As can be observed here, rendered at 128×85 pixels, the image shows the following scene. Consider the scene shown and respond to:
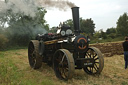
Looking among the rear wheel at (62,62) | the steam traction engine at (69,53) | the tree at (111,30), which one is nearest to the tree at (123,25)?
the tree at (111,30)

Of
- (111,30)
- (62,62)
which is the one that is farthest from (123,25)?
(62,62)

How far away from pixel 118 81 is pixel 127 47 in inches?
90.4

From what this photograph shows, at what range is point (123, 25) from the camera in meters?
42.6

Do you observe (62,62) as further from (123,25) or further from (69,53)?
(123,25)

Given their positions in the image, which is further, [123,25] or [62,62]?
→ [123,25]

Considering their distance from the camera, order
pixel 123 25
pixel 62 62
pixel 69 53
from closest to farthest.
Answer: pixel 69 53, pixel 62 62, pixel 123 25

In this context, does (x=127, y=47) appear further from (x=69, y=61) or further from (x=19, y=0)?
(x=19, y=0)

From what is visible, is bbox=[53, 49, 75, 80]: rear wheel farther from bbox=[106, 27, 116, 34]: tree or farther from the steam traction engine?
bbox=[106, 27, 116, 34]: tree

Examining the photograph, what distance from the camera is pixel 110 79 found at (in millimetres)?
5453

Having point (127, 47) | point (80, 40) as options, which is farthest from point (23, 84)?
point (127, 47)

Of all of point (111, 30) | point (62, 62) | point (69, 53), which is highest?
point (111, 30)

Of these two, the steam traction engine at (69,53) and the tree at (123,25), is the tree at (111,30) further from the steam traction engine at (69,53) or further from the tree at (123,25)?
the steam traction engine at (69,53)

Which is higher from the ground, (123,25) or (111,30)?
(123,25)

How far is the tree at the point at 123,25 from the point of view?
4138cm
